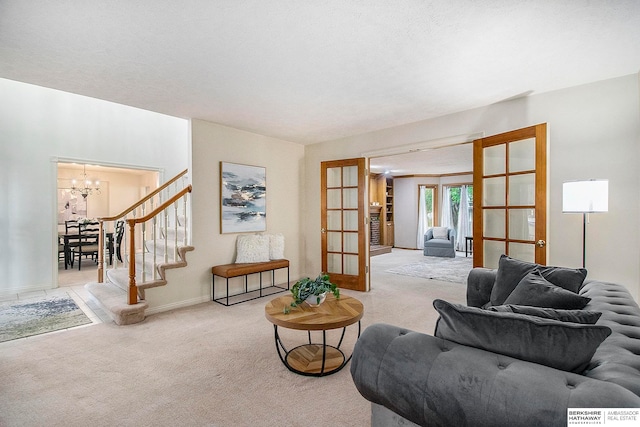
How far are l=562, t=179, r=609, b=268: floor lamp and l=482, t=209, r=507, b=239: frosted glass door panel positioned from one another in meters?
0.73

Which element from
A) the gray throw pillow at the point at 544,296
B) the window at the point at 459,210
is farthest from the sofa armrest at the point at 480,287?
the window at the point at 459,210

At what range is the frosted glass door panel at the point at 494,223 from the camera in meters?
3.47

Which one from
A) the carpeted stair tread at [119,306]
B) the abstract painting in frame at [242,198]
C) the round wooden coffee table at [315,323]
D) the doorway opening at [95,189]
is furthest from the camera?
the doorway opening at [95,189]

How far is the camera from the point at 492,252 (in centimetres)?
357

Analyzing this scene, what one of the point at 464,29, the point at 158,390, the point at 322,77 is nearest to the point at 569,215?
the point at 464,29

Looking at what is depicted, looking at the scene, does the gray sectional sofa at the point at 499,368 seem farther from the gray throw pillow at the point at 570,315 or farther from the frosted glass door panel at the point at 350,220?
the frosted glass door panel at the point at 350,220

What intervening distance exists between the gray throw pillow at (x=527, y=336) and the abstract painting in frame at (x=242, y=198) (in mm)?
3799

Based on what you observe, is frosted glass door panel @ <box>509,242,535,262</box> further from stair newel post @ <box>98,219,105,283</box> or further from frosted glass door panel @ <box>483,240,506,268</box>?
stair newel post @ <box>98,219,105,283</box>

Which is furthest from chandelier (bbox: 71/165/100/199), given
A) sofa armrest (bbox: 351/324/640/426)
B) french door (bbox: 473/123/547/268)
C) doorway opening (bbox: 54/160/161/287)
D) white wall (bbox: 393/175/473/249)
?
sofa armrest (bbox: 351/324/640/426)

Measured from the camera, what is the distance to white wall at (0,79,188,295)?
459 cm

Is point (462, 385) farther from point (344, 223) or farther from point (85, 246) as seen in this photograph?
point (85, 246)

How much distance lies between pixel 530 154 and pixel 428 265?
14.2 ft

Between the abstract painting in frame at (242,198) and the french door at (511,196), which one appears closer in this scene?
the french door at (511,196)

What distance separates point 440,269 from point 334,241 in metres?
2.76
